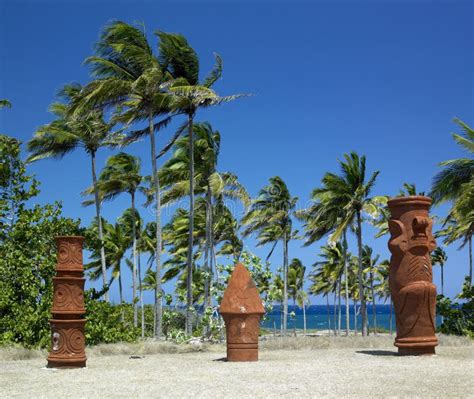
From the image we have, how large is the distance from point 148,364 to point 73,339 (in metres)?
1.66

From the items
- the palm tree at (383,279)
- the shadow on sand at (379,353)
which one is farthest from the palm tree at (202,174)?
the palm tree at (383,279)

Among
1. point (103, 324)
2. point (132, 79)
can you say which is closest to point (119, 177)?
point (132, 79)

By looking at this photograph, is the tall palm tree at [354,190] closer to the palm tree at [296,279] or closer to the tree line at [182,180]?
the tree line at [182,180]

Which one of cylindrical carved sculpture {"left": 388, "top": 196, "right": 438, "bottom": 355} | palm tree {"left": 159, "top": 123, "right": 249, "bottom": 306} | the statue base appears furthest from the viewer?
palm tree {"left": 159, "top": 123, "right": 249, "bottom": 306}

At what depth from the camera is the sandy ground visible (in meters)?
8.51

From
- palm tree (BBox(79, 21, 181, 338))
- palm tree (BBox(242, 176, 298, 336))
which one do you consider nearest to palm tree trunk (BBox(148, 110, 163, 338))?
palm tree (BBox(79, 21, 181, 338))

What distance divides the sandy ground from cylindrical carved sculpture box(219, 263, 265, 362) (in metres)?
0.40

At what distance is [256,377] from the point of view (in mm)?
9992

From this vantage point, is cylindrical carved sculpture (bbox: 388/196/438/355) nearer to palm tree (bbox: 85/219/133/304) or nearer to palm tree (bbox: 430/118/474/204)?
palm tree (bbox: 430/118/474/204)

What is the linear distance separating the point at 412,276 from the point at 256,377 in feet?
16.8

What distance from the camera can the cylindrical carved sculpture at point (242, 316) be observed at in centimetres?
1270

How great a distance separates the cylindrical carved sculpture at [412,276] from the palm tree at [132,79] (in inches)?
341

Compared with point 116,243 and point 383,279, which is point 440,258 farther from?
point 116,243

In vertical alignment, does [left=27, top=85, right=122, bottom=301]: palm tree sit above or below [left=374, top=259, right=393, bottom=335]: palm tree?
above
